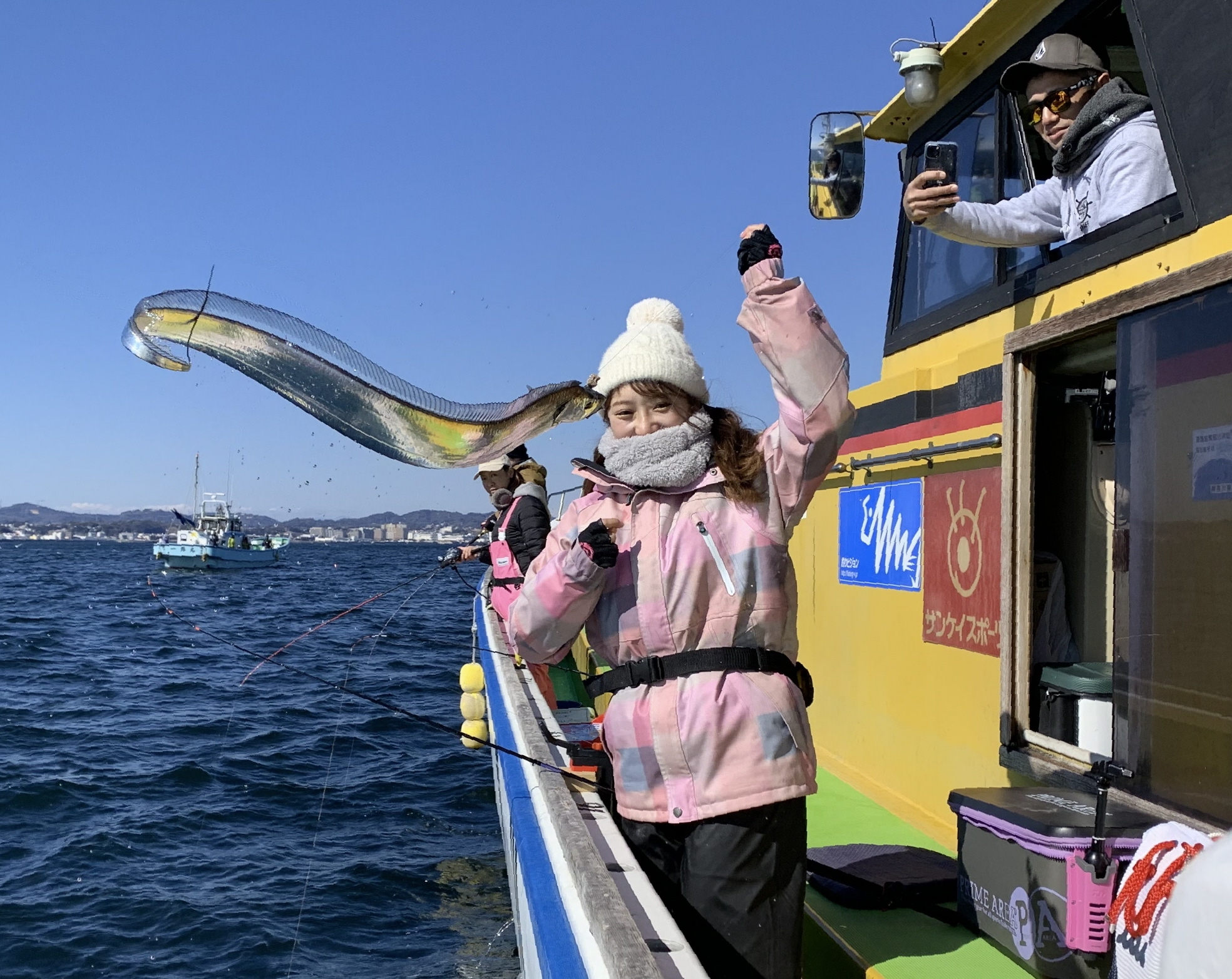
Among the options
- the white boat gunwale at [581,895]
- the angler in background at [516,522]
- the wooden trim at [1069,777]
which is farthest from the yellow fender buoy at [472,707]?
the wooden trim at [1069,777]

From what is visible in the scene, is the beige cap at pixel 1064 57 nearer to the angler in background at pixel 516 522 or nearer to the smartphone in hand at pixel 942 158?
the smartphone in hand at pixel 942 158

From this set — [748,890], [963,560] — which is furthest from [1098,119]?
[748,890]

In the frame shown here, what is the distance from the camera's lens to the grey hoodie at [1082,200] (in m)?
3.12

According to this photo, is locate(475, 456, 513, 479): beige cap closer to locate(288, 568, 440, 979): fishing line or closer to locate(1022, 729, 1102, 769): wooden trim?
locate(288, 568, 440, 979): fishing line

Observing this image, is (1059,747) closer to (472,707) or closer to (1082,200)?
(1082,200)

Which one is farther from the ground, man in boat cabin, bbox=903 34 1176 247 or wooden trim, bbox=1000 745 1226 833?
man in boat cabin, bbox=903 34 1176 247

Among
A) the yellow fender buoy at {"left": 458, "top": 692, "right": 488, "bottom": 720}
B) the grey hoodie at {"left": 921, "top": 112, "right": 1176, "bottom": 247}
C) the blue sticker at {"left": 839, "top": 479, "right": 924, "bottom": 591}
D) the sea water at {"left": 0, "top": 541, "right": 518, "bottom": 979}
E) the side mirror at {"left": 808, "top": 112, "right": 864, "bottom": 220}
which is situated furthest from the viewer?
the yellow fender buoy at {"left": 458, "top": 692, "right": 488, "bottom": 720}

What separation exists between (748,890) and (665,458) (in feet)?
3.22

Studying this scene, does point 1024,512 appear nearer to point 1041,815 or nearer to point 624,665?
point 1041,815

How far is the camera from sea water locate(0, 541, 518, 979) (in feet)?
22.5

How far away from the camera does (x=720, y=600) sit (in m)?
2.29

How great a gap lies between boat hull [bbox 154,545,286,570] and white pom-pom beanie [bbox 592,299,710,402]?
78.8 m

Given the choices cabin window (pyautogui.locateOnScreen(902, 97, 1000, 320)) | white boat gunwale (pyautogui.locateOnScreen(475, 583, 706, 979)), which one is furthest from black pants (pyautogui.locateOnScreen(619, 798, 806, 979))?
cabin window (pyautogui.locateOnScreen(902, 97, 1000, 320))

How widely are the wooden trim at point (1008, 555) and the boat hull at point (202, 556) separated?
78.4 metres
